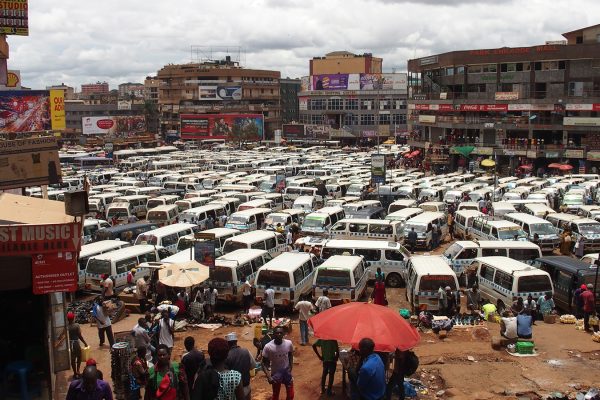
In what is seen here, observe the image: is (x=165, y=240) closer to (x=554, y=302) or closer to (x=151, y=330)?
(x=151, y=330)

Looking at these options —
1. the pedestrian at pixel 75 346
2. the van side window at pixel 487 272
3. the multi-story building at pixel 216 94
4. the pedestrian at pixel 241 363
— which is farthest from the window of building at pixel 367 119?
the pedestrian at pixel 241 363

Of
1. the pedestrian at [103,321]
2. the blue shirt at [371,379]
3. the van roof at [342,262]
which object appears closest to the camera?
the blue shirt at [371,379]

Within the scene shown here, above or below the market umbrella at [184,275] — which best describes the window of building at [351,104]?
above

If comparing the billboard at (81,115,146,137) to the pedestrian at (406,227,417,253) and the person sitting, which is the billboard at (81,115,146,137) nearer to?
the pedestrian at (406,227,417,253)

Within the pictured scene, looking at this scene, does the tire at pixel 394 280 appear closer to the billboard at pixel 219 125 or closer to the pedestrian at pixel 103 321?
the pedestrian at pixel 103 321

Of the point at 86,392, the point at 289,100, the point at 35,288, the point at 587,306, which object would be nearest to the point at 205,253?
the point at 35,288

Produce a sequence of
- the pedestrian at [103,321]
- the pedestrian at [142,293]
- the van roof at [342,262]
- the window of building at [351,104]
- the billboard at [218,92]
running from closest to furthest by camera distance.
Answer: the pedestrian at [103,321] < the pedestrian at [142,293] < the van roof at [342,262] < the window of building at [351,104] < the billboard at [218,92]

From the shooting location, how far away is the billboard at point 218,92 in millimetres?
109875

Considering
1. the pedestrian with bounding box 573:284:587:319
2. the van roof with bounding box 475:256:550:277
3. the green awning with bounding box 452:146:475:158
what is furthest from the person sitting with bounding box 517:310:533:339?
the green awning with bounding box 452:146:475:158

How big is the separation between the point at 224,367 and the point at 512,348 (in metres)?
7.81

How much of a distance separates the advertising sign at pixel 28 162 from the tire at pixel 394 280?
11351 millimetres

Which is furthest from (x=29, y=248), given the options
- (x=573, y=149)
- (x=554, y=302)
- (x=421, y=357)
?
(x=573, y=149)

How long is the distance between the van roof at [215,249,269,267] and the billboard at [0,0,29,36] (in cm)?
1342

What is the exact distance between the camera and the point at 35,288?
8.27 meters
